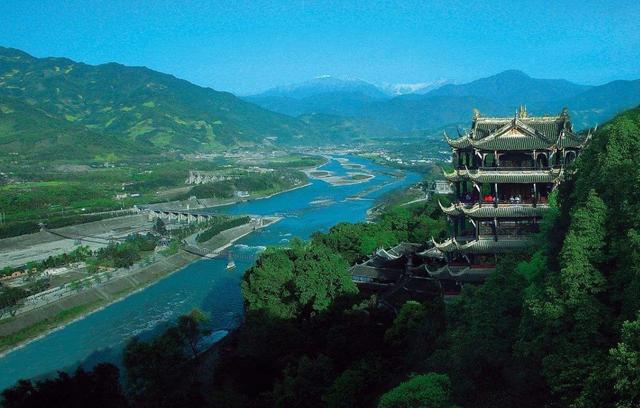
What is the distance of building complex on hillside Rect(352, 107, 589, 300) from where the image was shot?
15.4m

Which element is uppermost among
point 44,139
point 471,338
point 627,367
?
point 44,139

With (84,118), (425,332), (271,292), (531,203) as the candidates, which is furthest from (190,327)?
(84,118)

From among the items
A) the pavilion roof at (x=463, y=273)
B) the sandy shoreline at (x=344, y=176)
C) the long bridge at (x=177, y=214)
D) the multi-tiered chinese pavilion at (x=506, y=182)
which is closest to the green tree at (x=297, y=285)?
the pavilion roof at (x=463, y=273)

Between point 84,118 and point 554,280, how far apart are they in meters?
198

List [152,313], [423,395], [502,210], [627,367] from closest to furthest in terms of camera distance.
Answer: [627,367], [423,395], [502,210], [152,313]

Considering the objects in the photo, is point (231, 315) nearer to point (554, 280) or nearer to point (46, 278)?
point (46, 278)

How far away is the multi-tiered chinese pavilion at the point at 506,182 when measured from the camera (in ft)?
50.7

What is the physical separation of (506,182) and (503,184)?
356 mm

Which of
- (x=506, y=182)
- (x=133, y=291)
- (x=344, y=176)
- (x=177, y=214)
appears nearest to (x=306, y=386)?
(x=506, y=182)

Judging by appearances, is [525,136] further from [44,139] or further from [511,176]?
[44,139]

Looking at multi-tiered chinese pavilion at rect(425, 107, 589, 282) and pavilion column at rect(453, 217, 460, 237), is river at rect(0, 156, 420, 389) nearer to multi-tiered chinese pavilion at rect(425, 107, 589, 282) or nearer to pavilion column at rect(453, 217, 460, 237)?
pavilion column at rect(453, 217, 460, 237)

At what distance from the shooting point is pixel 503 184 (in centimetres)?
1581

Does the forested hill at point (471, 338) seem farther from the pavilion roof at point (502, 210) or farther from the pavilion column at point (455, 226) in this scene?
the pavilion roof at point (502, 210)

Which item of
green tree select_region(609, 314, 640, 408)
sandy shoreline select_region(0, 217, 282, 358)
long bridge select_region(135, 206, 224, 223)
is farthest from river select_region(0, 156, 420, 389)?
green tree select_region(609, 314, 640, 408)
